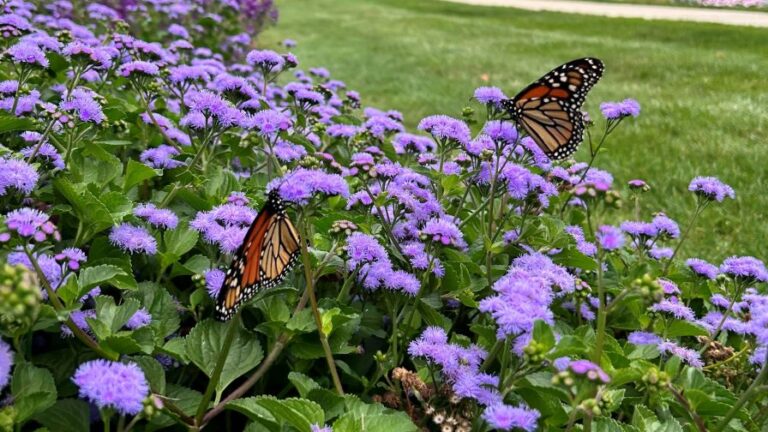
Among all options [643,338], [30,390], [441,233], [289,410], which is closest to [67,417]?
[30,390]

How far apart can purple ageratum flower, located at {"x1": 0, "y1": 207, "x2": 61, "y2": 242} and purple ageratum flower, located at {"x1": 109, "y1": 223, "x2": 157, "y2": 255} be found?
35cm

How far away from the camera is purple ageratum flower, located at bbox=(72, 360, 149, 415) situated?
4.02 feet

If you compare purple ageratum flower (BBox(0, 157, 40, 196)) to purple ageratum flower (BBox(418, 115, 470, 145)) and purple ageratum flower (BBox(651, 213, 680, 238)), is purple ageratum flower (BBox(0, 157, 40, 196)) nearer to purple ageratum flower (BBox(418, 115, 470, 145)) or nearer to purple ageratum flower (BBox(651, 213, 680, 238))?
purple ageratum flower (BBox(418, 115, 470, 145))

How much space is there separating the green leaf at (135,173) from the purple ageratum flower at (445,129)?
3.45ft

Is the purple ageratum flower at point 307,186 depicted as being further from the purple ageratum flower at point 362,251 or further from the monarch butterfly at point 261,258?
the purple ageratum flower at point 362,251

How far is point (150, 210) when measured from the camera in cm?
221

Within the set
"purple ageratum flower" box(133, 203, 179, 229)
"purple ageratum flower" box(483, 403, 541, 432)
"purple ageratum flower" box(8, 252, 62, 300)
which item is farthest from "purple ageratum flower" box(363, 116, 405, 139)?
"purple ageratum flower" box(483, 403, 541, 432)

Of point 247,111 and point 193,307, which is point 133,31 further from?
point 193,307

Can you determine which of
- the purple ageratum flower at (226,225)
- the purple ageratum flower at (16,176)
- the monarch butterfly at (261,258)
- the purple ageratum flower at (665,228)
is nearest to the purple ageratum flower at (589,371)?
the monarch butterfly at (261,258)

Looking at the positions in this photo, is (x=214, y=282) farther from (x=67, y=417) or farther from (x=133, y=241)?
(x=67, y=417)

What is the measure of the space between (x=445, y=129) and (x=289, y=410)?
1.42m

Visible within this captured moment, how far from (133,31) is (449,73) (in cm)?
611

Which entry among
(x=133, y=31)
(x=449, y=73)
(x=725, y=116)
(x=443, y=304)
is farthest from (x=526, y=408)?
(x=449, y=73)

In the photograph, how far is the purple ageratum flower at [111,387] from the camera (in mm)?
1227
